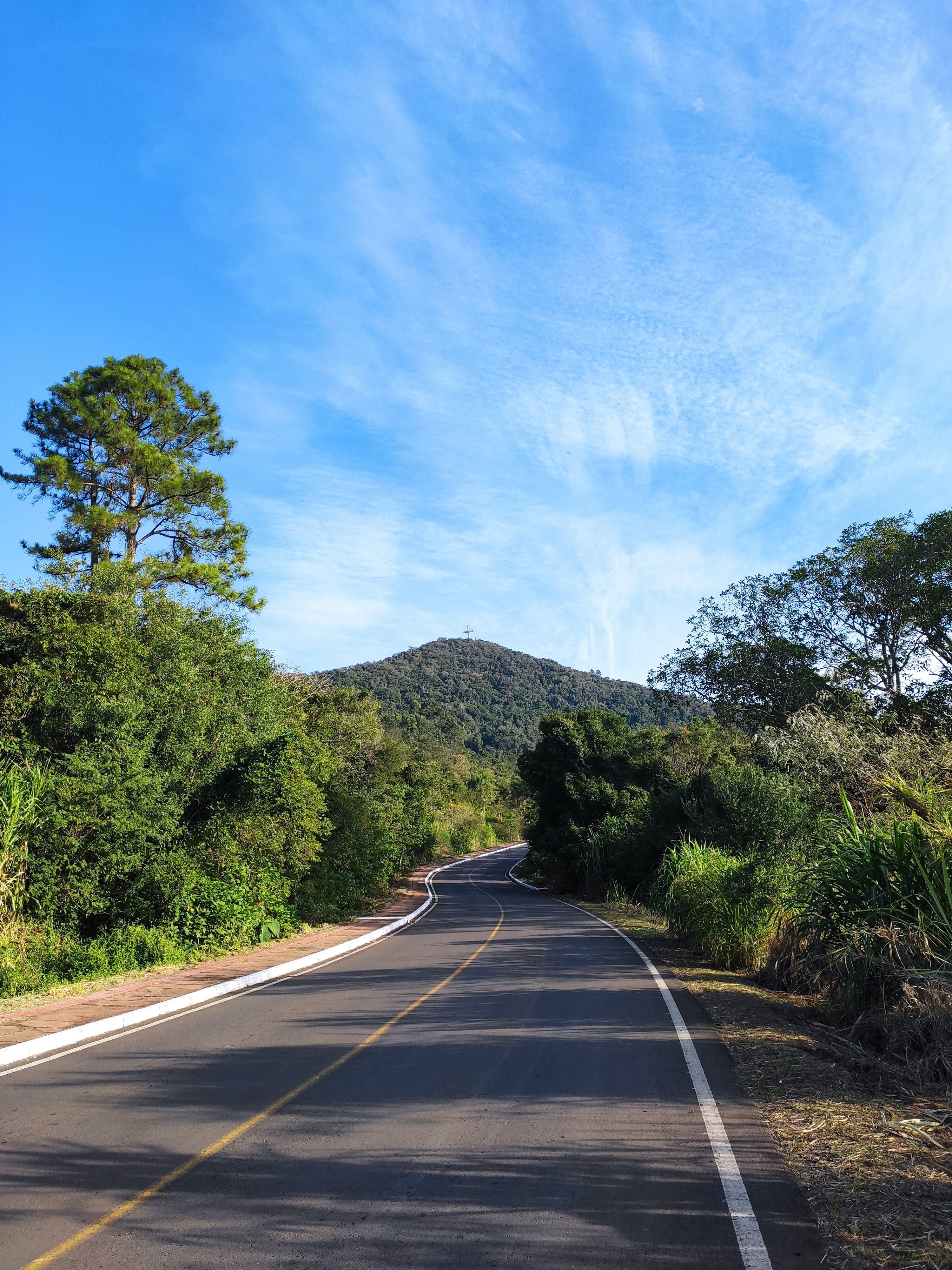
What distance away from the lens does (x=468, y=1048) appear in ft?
26.7

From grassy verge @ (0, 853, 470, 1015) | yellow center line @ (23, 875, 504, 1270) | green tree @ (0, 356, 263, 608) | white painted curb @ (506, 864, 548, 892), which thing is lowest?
white painted curb @ (506, 864, 548, 892)

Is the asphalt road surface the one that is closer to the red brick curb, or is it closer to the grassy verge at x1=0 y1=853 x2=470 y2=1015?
the red brick curb

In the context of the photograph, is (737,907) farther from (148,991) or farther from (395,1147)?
(395,1147)

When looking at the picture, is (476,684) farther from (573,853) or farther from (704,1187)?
(704,1187)

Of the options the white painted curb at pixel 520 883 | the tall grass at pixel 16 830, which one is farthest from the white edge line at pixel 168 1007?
the white painted curb at pixel 520 883

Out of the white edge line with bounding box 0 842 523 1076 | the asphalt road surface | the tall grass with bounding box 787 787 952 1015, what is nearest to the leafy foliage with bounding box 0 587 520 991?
the white edge line with bounding box 0 842 523 1076

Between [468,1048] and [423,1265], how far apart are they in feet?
14.7

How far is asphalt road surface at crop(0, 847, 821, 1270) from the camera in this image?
4.05 metres

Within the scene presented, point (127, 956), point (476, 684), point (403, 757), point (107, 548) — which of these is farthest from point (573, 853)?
point (476, 684)

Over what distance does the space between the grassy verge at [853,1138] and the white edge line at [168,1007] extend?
6664 mm

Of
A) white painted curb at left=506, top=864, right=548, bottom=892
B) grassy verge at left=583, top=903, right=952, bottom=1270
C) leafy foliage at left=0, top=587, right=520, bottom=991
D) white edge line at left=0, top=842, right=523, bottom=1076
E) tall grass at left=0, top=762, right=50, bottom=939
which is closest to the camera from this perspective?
grassy verge at left=583, top=903, right=952, bottom=1270

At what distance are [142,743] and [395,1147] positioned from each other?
11009 mm

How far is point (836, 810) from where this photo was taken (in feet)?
48.4

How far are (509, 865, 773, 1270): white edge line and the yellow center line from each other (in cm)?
309
